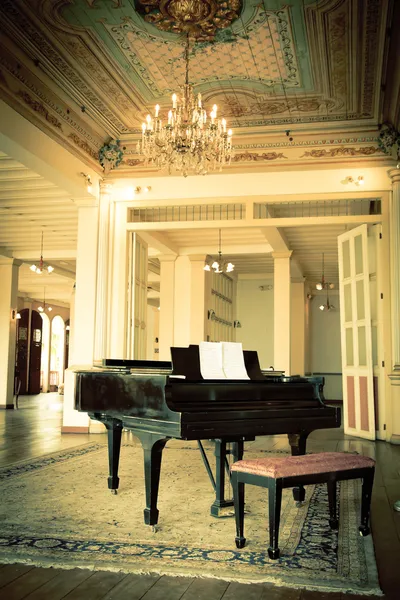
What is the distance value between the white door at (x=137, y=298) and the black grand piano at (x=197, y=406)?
15.0 feet

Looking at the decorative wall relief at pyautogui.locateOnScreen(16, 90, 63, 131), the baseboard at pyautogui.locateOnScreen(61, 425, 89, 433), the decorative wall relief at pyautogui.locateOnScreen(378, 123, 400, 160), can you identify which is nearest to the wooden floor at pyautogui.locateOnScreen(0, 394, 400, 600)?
the decorative wall relief at pyautogui.locateOnScreen(16, 90, 63, 131)

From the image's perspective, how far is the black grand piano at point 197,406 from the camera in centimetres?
338

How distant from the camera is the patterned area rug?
286cm

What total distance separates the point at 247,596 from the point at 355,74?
5598 mm

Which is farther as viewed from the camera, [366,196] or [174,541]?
[366,196]

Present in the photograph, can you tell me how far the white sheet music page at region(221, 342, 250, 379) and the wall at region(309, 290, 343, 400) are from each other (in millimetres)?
14280

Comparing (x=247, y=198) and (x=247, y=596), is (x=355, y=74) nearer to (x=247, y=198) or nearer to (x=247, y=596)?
(x=247, y=198)

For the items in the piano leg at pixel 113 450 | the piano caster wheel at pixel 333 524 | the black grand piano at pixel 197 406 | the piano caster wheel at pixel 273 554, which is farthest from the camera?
the piano leg at pixel 113 450

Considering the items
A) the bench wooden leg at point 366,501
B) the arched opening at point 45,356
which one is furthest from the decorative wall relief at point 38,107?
the arched opening at point 45,356

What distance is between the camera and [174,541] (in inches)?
130

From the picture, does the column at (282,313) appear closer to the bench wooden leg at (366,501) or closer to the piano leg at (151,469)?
the bench wooden leg at (366,501)

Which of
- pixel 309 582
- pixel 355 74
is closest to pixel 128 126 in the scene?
pixel 355 74

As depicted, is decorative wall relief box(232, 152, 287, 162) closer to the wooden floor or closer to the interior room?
the interior room

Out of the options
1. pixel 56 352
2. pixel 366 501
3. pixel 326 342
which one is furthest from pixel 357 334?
pixel 56 352
